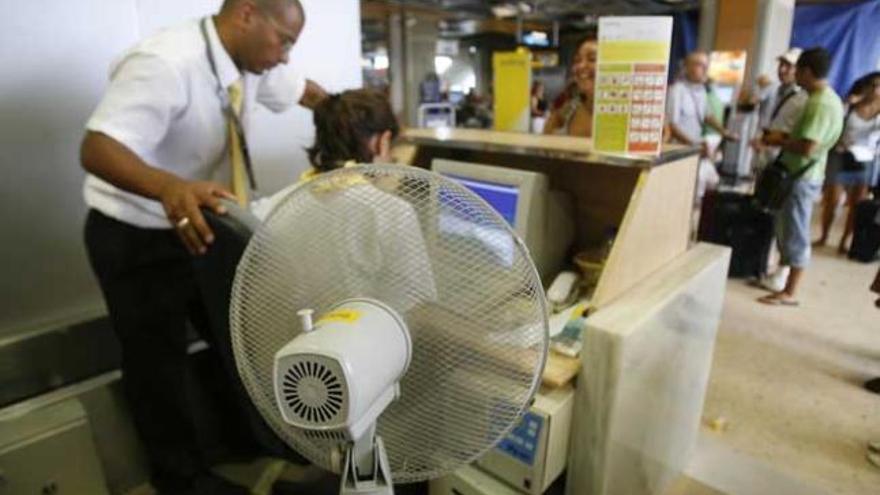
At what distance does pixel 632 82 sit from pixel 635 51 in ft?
0.19

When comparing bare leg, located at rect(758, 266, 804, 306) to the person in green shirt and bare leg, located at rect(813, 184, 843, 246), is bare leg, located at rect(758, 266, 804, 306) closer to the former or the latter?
the person in green shirt

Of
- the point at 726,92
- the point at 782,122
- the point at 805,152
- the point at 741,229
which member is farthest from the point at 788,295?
Result: the point at 726,92

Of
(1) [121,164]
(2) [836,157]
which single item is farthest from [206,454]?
(2) [836,157]

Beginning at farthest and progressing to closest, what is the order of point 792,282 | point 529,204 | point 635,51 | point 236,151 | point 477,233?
point 792,282
point 236,151
point 529,204
point 635,51
point 477,233

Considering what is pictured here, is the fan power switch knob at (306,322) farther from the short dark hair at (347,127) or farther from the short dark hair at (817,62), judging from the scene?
the short dark hair at (817,62)

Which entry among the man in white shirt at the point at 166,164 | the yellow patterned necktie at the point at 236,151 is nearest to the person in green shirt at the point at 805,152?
the man in white shirt at the point at 166,164

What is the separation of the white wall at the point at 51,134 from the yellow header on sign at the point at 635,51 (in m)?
1.29

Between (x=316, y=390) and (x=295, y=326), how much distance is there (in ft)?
0.62

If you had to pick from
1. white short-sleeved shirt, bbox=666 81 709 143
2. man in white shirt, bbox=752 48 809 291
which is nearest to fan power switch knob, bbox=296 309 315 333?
man in white shirt, bbox=752 48 809 291

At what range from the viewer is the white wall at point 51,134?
1.45 m

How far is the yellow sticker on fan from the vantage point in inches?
24.8

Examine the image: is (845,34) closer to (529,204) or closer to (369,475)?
(529,204)

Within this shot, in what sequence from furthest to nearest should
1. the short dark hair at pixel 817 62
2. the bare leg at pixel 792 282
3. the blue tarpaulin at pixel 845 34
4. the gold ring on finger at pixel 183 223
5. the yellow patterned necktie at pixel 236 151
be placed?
the blue tarpaulin at pixel 845 34 < the bare leg at pixel 792 282 < the short dark hair at pixel 817 62 < the yellow patterned necktie at pixel 236 151 < the gold ring on finger at pixel 183 223

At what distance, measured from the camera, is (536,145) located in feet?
4.40
